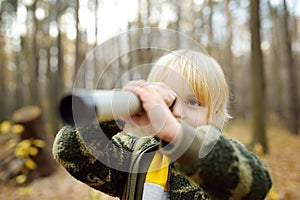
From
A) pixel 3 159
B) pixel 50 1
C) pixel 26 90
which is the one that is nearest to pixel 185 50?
pixel 3 159

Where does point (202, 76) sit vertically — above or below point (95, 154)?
above

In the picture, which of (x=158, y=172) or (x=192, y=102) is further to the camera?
(x=158, y=172)

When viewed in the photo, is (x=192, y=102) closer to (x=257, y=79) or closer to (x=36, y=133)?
(x=36, y=133)

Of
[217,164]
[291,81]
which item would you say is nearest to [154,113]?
[217,164]

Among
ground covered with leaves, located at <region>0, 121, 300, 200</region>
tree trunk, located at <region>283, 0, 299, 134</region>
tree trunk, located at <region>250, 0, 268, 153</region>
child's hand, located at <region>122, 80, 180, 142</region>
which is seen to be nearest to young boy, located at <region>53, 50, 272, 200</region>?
child's hand, located at <region>122, 80, 180, 142</region>

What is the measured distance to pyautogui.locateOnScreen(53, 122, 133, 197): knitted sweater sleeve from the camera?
981 millimetres

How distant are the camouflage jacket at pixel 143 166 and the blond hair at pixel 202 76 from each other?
165 millimetres

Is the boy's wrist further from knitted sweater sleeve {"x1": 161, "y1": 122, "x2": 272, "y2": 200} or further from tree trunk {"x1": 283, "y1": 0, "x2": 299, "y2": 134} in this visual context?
tree trunk {"x1": 283, "y1": 0, "x2": 299, "y2": 134}

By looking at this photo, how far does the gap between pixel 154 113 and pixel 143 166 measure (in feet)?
1.30

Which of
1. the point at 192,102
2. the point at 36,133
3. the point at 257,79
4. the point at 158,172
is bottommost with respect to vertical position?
the point at 36,133

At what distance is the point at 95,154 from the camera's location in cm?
107

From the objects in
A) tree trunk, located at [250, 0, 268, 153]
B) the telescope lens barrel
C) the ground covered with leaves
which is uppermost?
the telescope lens barrel

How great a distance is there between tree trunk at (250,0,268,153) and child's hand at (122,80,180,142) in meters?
7.72

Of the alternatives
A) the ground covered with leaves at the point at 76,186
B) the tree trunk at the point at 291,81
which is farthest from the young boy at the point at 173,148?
the tree trunk at the point at 291,81
